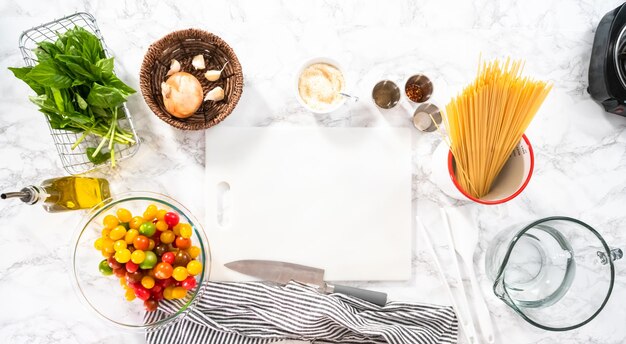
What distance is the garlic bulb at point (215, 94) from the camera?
95cm

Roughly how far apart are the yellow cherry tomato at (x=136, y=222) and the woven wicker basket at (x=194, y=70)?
196 millimetres

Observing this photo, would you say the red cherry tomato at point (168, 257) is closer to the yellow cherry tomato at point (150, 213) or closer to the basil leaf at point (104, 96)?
the yellow cherry tomato at point (150, 213)

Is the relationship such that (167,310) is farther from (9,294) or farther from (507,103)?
(507,103)

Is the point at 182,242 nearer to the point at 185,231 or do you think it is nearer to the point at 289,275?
the point at 185,231

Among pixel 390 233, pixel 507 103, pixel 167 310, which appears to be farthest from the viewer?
pixel 390 233

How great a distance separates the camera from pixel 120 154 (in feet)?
3.25

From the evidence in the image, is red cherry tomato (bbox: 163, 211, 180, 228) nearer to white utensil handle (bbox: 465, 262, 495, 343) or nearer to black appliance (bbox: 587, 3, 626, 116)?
white utensil handle (bbox: 465, 262, 495, 343)

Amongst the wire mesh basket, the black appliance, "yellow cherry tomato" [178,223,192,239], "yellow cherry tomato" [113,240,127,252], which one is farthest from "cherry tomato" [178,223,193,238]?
the black appliance

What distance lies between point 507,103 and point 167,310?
29.4 inches

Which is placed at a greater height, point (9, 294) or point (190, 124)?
point (190, 124)

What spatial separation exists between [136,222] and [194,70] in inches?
13.4

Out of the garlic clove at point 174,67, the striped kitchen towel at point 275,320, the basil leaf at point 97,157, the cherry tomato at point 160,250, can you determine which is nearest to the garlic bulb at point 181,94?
the garlic clove at point 174,67

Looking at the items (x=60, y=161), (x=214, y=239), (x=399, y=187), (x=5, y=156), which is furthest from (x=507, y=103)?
(x=5, y=156)

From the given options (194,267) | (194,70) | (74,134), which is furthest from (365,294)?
(74,134)
